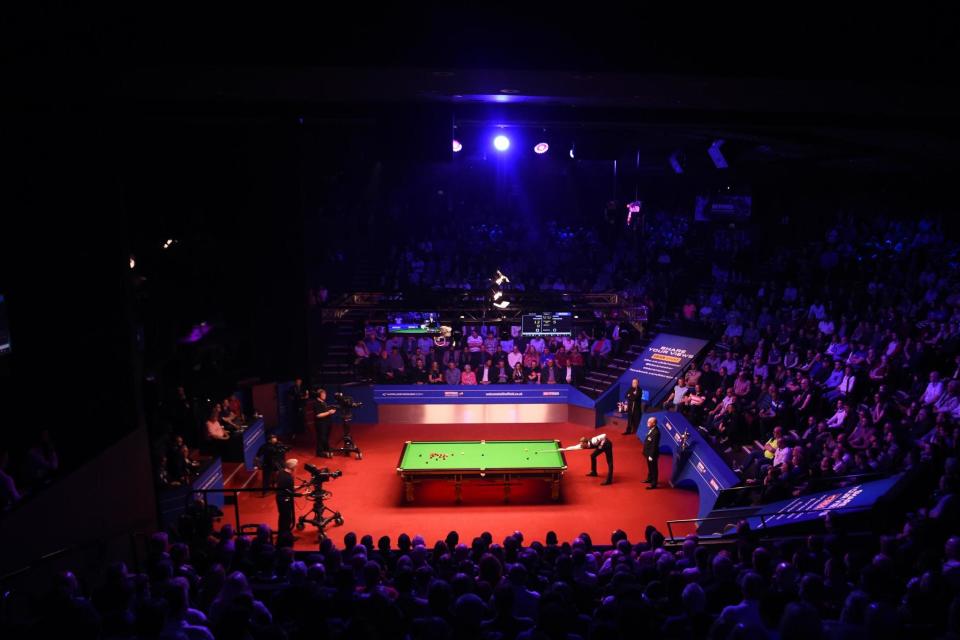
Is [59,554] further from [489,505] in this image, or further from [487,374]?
[487,374]

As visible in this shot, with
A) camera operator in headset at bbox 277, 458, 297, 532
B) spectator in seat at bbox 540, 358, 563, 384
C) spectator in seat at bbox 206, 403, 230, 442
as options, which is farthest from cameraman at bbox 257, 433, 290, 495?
spectator in seat at bbox 540, 358, 563, 384

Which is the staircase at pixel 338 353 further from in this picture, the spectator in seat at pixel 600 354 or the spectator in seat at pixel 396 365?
the spectator in seat at pixel 600 354

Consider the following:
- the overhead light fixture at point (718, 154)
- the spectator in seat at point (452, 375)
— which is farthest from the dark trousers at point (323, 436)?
the overhead light fixture at point (718, 154)

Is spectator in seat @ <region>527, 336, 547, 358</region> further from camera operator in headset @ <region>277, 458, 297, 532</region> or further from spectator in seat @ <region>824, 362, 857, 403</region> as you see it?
camera operator in headset @ <region>277, 458, 297, 532</region>

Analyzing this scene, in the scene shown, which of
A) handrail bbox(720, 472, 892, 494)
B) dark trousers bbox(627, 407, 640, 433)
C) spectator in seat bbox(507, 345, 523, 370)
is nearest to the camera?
handrail bbox(720, 472, 892, 494)

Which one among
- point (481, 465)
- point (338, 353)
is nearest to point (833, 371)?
point (481, 465)

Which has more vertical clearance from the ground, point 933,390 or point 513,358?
point 933,390

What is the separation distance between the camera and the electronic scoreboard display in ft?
64.4

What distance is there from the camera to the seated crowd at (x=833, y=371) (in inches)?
418

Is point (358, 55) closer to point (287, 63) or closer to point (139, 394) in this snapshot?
point (287, 63)

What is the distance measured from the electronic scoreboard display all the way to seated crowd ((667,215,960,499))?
342 cm

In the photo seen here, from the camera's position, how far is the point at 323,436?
48.6 feet

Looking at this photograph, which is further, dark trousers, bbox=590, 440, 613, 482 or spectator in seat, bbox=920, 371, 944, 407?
dark trousers, bbox=590, 440, 613, 482

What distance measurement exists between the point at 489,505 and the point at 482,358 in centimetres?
722
